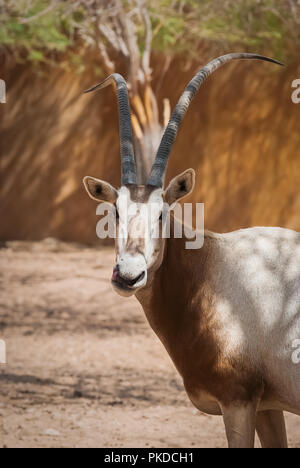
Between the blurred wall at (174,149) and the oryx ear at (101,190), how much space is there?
9.31 m

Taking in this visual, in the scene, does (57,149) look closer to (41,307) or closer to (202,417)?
(41,307)

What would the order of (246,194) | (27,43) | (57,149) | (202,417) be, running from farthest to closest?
(57,149)
(246,194)
(27,43)
(202,417)

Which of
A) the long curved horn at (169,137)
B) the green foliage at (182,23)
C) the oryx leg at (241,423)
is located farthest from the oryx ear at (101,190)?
the green foliage at (182,23)

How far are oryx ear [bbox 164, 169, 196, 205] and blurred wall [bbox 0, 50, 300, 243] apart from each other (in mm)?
9242

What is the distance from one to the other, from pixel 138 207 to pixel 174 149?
10.0m

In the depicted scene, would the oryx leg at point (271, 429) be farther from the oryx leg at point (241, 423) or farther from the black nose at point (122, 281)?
the black nose at point (122, 281)

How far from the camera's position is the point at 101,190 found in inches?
149

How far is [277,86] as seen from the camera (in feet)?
42.1

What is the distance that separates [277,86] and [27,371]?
26.3ft

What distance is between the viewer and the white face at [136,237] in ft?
10.7

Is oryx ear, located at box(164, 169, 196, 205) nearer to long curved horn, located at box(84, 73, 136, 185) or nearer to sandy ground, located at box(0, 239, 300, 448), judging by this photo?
long curved horn, located at box(84, 73, 136, 185)

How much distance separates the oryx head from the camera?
330 cm

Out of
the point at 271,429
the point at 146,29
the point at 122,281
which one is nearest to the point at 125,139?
the point at 122,281
